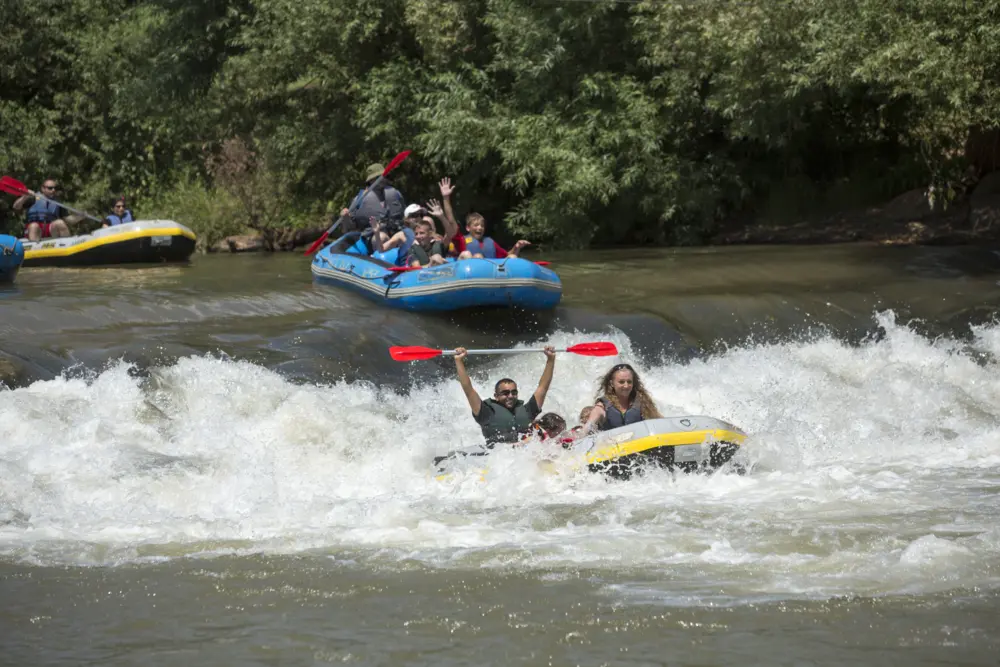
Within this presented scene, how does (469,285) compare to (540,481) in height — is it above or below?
above

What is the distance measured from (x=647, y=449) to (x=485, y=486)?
99cm

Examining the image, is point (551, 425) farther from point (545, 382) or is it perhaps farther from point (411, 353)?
point (411, 353)

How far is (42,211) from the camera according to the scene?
18.1m

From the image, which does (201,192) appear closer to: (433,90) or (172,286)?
(433,90)

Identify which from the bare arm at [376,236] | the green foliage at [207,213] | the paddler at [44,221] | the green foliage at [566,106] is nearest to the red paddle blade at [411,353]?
the bare arm at [376,236]

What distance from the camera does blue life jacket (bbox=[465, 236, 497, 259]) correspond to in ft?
41.4

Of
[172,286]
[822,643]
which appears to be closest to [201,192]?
[172,286]

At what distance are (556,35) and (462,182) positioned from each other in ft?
10.6

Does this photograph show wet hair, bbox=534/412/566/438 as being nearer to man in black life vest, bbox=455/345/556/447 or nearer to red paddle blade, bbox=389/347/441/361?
man in black life vest, bbox=455/345/556/447

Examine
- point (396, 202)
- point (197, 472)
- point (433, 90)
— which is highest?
point (433, 90)

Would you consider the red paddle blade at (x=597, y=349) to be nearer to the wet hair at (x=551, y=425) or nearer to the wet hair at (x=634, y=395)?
the wet hair at (x=634, y=395)

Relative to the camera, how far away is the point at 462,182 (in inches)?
835

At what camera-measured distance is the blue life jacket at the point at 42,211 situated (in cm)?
1805

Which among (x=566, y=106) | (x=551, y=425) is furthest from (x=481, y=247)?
(x=566, y=106)
